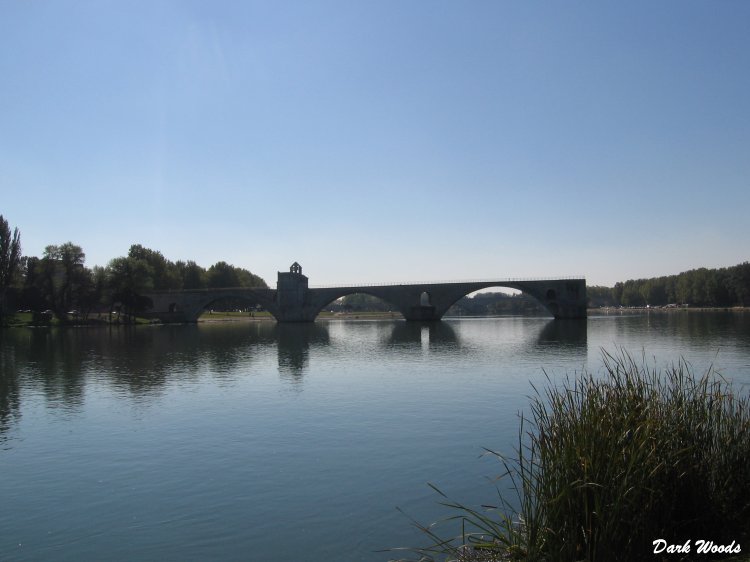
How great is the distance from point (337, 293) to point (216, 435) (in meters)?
76.5

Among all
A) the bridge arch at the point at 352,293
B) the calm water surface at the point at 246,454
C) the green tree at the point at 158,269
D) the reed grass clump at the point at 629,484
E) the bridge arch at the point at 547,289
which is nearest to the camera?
the reed grass clump at the point at 629,484

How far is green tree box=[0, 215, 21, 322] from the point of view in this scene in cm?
7212

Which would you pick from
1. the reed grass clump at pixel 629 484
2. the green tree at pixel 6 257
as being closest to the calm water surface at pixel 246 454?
the reed grass clump at pixel 629 484

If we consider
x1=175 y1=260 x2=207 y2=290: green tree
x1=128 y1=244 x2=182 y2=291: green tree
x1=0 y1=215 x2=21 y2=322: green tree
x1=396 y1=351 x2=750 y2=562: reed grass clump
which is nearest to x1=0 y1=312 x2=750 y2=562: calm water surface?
x1=396 y1=351 x2=750 y2=562: reed grass clump

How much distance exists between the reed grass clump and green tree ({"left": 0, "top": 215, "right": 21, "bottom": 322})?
7908 cm

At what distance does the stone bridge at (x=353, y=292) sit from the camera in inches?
3270

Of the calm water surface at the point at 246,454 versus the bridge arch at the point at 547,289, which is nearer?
the calm water surface at the point at 246,454

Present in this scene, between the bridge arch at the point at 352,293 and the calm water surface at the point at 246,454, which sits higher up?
the bridge arch at the point at 352,293

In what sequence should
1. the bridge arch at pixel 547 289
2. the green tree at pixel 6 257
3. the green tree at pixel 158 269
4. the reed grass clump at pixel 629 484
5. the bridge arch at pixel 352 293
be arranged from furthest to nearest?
the green tree at pixel 158 269, the bridge arch at pixel 352 293, the bridge arch at pixel 547 289, the green tree at pixel 6 257, the reed grass clump at pixel 629 484

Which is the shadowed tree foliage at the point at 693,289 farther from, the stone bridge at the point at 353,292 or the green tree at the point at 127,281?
the green tree at the point at 127,281

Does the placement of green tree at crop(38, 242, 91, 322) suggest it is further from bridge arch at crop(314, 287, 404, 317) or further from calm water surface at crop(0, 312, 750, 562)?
calm water surface at crop(0, 312, 750, 562)

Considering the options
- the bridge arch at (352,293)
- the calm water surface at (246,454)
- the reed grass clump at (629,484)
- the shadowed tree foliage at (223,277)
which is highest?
the shadowed tree foliage at (223,277)

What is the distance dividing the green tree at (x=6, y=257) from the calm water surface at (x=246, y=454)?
2004 inches

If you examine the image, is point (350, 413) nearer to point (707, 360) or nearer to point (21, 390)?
point (21, 390)
